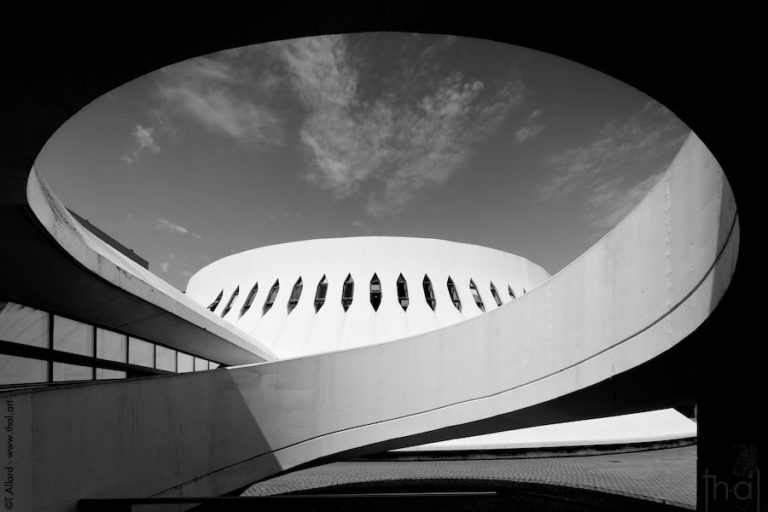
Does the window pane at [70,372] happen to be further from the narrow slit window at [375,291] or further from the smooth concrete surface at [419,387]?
the narrow slit window at [375,291]

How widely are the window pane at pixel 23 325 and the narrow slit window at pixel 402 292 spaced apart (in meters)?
16.7

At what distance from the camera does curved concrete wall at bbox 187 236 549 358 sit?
2159cm

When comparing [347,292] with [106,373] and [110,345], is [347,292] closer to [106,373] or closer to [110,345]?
[110,345]

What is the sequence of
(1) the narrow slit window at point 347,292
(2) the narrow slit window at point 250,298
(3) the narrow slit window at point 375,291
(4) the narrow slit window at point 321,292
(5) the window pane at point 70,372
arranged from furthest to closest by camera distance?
(2) the narrow slit window at point 250,298 → (3) the narrow slit window at point 375,291 → (4) the narrow slit window at point 321,292 → (1) the narrow slit window at point 347,292 → (5) the window pane at point 70,372

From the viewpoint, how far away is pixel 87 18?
245cm

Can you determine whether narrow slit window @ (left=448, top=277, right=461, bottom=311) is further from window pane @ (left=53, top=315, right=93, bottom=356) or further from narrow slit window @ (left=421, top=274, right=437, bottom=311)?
window pane @ (left=53, top=315, right=93, bottom=356)

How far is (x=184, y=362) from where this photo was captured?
14086mm

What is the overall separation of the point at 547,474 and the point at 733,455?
7.11 metres

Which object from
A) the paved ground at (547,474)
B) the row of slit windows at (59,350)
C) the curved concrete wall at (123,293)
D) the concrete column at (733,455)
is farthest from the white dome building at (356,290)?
the concrete column at (733,455)

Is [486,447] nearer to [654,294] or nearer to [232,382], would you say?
[232,382]

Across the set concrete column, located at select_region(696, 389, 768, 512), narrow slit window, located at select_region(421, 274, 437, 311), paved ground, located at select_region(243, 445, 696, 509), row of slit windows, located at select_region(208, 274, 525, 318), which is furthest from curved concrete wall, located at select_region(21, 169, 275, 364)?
narrow slit window, located at select_region(421, 274, 437, 311)

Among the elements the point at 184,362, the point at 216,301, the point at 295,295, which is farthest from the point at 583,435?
the point at 216,301

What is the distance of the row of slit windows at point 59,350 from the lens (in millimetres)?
6974

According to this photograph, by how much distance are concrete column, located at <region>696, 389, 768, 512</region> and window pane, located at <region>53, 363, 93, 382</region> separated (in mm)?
10814
